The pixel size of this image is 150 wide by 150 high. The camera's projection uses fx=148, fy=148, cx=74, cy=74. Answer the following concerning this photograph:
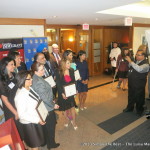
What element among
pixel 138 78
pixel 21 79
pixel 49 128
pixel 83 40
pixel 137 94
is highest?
pixel 83 40

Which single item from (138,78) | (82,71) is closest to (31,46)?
(82,71)

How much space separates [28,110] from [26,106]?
6cm

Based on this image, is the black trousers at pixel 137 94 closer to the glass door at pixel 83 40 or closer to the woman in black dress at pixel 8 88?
the woman in black dress at pixel 8 88

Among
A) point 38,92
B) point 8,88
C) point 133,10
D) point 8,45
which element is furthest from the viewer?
point 133,10

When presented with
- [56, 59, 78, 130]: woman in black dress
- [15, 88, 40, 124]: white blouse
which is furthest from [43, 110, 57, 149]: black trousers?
[56, 59, 78, 130]: woman in black dress

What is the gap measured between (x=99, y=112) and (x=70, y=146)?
1.30m

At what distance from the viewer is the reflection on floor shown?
2471 millimetres

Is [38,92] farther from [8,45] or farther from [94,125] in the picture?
[8,45]

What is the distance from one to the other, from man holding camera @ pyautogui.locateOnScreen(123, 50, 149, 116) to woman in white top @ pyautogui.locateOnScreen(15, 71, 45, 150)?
210cm

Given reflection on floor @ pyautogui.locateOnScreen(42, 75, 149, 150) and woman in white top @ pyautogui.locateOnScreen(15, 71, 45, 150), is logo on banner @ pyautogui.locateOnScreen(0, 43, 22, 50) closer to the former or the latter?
woman in white top @ pyautogui.locateOnScreen(15, 71, 45, 150)

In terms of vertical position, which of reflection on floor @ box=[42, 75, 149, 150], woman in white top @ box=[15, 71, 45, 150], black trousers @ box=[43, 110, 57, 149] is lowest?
reflection on floor @ box=[42, 75, 149, 150]

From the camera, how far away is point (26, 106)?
1663 millimetres

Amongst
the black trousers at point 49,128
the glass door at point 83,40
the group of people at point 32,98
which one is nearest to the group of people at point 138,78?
the group of people at point 32,98

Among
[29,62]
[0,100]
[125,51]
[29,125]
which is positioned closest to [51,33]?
[29,62]
